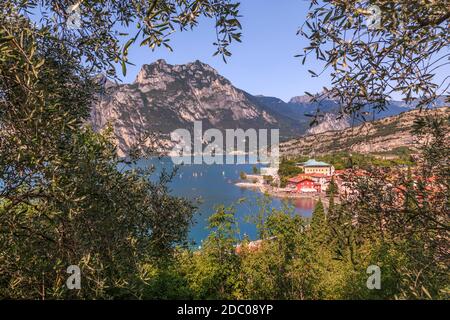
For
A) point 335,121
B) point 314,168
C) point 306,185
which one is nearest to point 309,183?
point 306,185

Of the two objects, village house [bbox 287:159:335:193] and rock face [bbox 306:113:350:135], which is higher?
rock face [bbox 306:113:350:135]

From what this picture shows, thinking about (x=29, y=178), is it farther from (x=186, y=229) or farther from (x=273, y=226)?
(x=273, y=226)

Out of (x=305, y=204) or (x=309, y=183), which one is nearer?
(x=305, y=204)

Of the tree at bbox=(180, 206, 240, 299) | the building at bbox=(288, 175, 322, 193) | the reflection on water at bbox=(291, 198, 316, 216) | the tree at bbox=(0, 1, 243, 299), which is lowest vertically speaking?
the reflection on water at bbox=(291, 198, 316, 216)

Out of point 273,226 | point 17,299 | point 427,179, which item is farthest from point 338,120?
point 273,226

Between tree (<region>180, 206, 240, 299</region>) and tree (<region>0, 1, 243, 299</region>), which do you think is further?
tree (<region>180, 206, 240, 299</region>)

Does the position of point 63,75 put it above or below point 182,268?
above

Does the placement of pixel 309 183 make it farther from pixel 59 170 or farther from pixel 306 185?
pixel 59 170

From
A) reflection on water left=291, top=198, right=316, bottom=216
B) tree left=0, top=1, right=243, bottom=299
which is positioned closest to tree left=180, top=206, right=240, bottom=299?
tree left=0, top=1, right=243, bottom=299

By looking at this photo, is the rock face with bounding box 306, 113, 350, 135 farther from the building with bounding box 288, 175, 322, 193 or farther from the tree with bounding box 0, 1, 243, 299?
the building with bounding box 288, 175, 322, 193

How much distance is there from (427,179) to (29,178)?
19.4 feet
